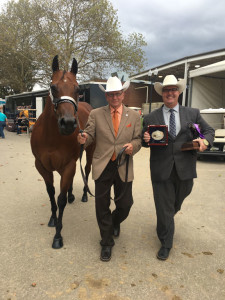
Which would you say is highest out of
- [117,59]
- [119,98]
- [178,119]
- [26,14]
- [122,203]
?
[26,14]

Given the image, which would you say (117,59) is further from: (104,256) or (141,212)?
(104,256)

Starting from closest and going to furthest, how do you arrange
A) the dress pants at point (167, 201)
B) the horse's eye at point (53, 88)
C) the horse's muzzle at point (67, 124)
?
the horse's muzzle at point (67, 124)
the horse's eye at point (53, 88)
the dress pants at point (167, 201)

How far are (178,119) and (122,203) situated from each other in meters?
1.18

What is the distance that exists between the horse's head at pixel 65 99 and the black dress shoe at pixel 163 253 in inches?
67.4

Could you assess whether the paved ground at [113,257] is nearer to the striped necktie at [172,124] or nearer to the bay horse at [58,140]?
the bay horse at [58,140]

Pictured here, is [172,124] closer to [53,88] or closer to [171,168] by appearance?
[171,168]

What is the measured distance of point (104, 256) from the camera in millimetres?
2617

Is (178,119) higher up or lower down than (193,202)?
higher up

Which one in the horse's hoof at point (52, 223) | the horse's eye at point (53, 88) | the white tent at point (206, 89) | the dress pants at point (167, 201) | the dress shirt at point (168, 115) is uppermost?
the white tent at point (206, 89)

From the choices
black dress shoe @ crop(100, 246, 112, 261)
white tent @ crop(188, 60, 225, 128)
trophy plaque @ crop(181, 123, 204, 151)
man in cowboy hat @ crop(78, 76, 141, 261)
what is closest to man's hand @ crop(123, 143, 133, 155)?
man in cowboy hat @ crop(78, 76, 141, 261)

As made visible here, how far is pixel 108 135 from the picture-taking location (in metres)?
2.62

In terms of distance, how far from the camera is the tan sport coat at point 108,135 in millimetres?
2615

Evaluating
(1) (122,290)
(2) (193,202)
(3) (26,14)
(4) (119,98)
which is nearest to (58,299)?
(1) (122,290)

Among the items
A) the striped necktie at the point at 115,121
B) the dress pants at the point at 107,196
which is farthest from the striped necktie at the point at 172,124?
the dress pants at the point at 107,196
